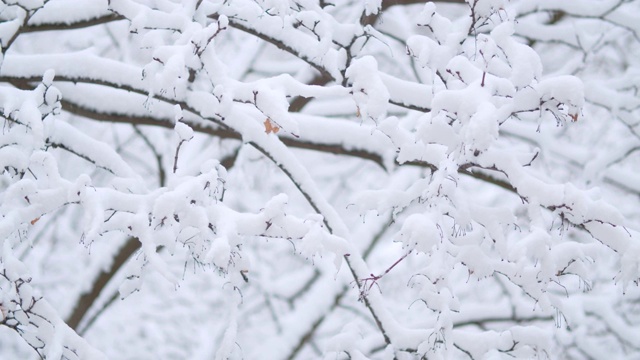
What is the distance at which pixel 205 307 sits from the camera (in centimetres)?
752

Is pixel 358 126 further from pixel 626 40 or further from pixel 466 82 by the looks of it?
pixel 626 40

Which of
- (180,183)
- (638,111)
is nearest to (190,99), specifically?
(180,183)

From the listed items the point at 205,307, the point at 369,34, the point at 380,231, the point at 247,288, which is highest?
the point at 369,34

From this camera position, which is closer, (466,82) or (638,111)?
(466,82)

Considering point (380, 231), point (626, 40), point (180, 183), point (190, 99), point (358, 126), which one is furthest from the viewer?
point (626, 40)

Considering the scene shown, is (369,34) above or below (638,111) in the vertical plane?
above

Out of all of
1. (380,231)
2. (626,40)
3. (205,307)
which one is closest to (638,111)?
(626,40)

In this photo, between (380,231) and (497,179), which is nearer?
(497,179)

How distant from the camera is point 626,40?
625cm

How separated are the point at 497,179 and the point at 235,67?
3.20m

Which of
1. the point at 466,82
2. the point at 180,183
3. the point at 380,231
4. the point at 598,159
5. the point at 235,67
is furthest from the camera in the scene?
the point at 235,67

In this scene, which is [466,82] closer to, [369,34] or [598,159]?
[369,34]

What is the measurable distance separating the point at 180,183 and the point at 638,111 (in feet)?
15.2

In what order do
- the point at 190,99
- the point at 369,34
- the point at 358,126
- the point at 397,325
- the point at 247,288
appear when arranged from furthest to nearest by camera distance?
the point at 247,288 < the point at 358,126 < the point at 369,34 < the point at 397,325 < the point at 190,99
